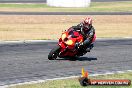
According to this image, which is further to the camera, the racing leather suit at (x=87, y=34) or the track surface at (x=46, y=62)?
the racing leather suit at (x=87, y=34)

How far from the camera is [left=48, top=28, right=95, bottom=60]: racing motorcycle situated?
17578 millimetres

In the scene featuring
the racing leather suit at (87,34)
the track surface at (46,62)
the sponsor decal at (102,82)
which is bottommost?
the track surface at (46,62)

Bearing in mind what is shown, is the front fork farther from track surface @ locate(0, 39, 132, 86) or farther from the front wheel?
track surface @ locate(0, 39, 132, 86)

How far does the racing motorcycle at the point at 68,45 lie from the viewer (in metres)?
17.6

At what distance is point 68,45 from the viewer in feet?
57.7

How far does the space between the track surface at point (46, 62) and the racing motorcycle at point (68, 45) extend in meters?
0.27

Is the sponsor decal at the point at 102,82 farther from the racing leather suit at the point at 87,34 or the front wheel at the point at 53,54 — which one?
the front wheel at the point at 53,54

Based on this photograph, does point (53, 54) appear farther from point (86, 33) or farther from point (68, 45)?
point (86, 33)

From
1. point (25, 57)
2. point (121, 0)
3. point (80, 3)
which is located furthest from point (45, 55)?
point (121, 0)

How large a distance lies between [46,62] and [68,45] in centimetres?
109

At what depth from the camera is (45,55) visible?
19188 millimetres

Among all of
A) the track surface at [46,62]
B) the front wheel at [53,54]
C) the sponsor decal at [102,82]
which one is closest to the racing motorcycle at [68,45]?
the front wheel at [53,54]

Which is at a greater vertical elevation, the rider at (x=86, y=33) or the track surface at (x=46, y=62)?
the rider at (x=86, y=33)

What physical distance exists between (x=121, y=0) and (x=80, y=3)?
60.0ft
